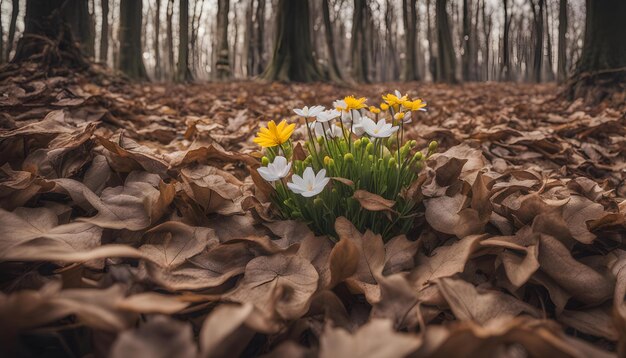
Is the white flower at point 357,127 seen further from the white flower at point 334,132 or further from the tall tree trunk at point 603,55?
the tall tree trunk at point 603,55

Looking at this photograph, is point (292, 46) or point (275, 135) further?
point (292, 46)

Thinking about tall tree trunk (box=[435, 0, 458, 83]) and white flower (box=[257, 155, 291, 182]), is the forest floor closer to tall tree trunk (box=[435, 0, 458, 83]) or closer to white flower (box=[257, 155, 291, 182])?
white flower (box=[257, 155, 291, 182])

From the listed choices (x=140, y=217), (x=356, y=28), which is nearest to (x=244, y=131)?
(x=140, y=217)

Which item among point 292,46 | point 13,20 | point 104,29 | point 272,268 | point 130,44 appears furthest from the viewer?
point 104,29

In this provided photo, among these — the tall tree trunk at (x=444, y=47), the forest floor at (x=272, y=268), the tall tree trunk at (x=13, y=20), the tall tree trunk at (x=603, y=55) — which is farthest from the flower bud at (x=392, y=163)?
the tall tree trunk at (x=444, y=47)

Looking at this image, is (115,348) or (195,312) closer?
(115,348)

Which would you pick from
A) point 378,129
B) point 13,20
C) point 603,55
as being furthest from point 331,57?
point 378,129

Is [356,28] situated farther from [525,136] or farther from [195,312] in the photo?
[195,312]

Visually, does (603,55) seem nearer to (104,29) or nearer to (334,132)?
(334,132)
